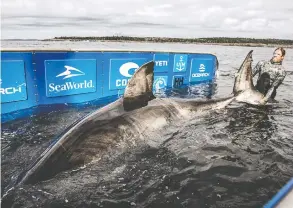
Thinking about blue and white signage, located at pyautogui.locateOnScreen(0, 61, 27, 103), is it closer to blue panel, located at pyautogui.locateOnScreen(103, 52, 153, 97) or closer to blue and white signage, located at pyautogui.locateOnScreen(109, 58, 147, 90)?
blue panel, located at pyautogui.locateOnScreen(103, 52, 153, 97)

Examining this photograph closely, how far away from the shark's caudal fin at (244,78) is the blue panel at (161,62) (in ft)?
14.9

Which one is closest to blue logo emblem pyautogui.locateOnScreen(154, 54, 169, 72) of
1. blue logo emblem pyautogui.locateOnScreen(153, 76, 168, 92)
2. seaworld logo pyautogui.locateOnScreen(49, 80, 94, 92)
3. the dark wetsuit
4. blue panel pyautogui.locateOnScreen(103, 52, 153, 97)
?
blue logo emblem pyautogui.locateOnScreen(153, 76, 168, 92)

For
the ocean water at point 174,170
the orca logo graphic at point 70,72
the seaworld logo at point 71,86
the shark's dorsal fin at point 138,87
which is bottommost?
the ocean water at point 174,170

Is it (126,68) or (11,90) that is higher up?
(126,68)

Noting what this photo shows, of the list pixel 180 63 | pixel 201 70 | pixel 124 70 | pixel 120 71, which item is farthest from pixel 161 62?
pixel 201 70

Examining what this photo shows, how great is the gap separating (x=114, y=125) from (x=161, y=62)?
7703 millimetres

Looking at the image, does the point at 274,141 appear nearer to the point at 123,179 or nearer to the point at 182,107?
the point at 182,107

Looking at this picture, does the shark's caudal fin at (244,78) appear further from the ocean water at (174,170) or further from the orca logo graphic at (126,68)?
the orca logo graphic at (126,68)

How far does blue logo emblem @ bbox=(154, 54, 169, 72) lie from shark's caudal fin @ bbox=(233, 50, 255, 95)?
4552mm

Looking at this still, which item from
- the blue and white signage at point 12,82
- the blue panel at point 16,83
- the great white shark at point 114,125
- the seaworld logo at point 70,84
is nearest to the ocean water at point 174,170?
the great white shark at point 114,125

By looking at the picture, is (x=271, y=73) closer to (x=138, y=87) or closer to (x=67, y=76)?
(x=138, y=87)

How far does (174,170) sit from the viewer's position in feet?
15.5

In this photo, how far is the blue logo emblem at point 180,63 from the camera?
41.3 ft

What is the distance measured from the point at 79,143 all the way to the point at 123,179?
33.8 inches
